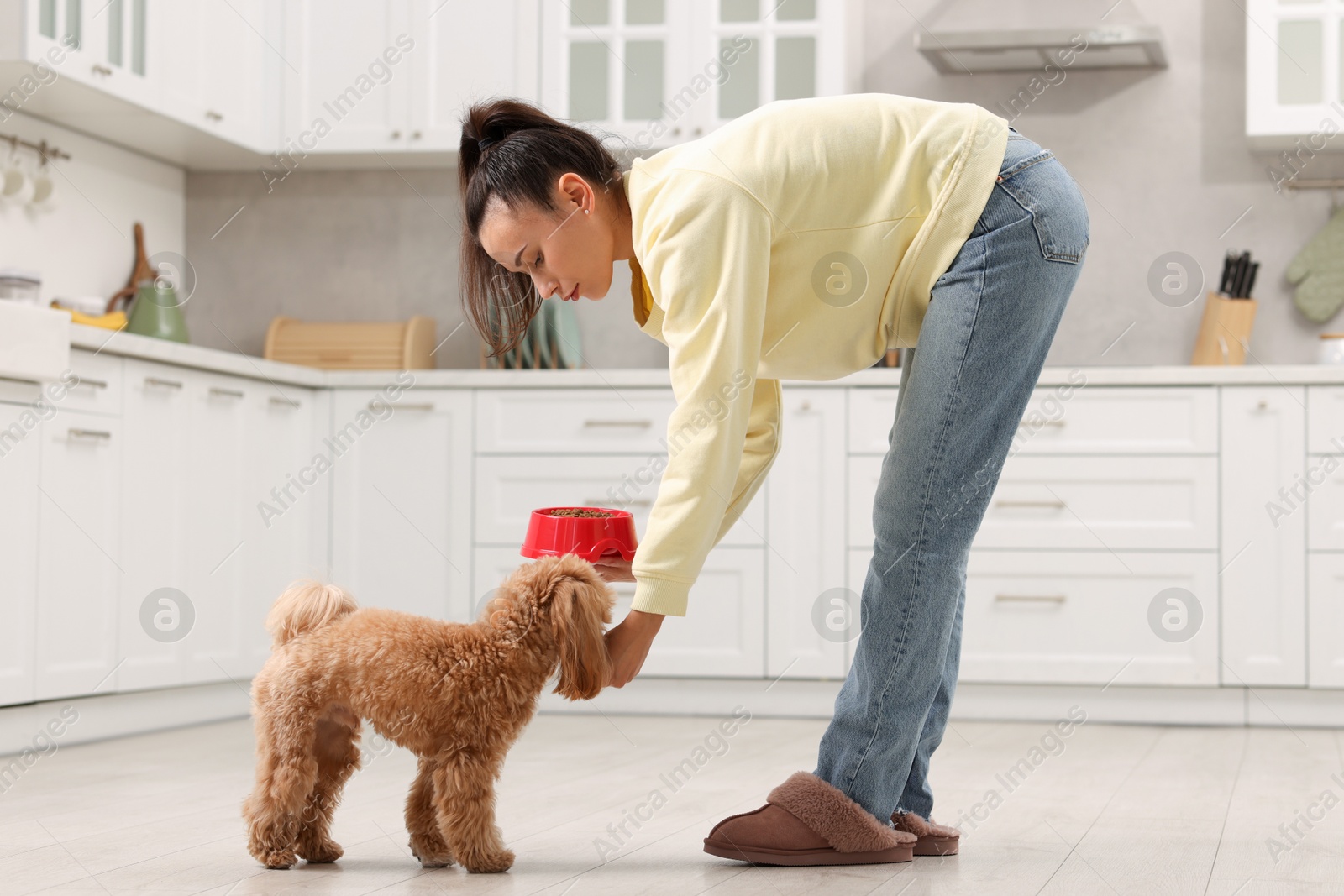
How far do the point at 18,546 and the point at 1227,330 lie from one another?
3120 millimetres

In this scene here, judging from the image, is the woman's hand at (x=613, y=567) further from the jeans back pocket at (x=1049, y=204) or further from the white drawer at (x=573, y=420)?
the white drawer at (x=573, y=420)

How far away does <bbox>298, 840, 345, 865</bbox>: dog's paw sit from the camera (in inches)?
64.5

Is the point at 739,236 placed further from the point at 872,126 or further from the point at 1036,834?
the point at 1036,834

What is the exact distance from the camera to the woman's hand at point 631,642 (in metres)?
1.45

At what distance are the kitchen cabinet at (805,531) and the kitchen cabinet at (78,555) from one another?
1573 millimetres

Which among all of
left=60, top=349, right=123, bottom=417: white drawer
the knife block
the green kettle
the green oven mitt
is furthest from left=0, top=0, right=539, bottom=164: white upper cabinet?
the green oven mitt

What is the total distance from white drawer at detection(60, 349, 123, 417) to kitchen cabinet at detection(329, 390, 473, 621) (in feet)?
2.62

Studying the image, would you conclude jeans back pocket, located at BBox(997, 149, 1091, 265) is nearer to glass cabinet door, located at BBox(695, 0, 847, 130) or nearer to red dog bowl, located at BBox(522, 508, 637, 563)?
red dog bowl, located at BBox(522, 508, 637, 563)

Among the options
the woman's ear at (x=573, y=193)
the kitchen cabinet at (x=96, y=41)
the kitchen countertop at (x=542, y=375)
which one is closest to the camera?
the woman's ear at (x=573, y=193)

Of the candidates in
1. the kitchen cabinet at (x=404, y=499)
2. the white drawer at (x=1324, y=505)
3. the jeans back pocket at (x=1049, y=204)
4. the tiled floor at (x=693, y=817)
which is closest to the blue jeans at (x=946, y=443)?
the jeans back pocket at (x=1049, y=204)

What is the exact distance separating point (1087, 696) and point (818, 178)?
2235 mm

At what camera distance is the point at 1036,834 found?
1.89 m

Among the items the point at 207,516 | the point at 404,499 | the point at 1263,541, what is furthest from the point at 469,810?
the point at 1263,541

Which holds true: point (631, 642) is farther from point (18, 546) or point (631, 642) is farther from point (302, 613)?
point (18, 546)
